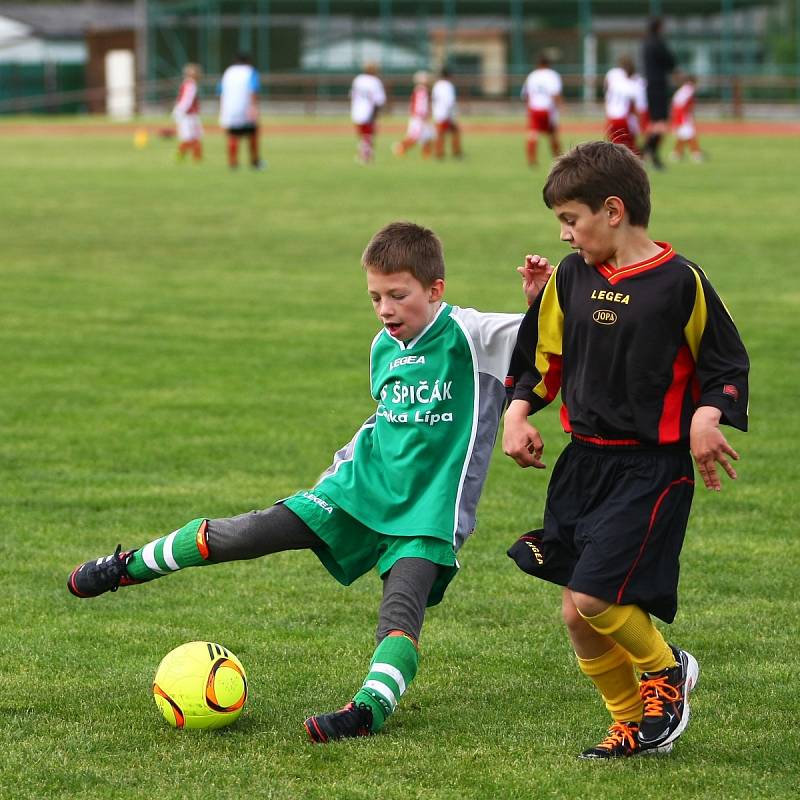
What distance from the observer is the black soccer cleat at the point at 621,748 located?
4.24 metres

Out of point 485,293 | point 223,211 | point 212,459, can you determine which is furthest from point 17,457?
point 223,211

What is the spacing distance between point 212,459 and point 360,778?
14.1ft

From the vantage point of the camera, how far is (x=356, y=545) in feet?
15.2

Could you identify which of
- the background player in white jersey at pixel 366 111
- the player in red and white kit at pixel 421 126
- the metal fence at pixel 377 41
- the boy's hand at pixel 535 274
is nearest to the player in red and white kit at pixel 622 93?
the player in red and white kit at pixel 421 126

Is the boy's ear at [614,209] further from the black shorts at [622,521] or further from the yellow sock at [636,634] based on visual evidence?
the yellow sock at [636,634]

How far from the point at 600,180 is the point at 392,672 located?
148cm

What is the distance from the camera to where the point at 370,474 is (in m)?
4.60

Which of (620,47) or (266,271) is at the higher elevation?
(620,47)

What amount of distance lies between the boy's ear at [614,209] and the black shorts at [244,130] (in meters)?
24.8

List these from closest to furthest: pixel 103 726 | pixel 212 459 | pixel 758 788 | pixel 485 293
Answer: pixel 758 788 → pixel 103 726 → pixel 212 459 → pixel 485 293

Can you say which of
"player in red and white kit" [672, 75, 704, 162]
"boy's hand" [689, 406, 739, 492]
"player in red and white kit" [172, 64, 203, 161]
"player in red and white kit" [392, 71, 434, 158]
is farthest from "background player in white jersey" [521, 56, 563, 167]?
"boy's hand" [689, 406, 739, 492]

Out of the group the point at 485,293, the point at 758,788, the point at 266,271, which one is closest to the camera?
the point at 758,788

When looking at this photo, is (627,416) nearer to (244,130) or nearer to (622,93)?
(244,130)

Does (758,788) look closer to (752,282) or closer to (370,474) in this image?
(370,474)
